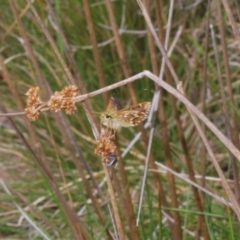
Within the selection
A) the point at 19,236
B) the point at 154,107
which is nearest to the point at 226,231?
the point at 154,107

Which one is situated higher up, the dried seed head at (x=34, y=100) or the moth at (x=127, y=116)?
the dried seed head at (x=34, y=100)

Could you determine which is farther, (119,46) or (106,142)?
(119,46)

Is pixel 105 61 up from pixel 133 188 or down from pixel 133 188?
up

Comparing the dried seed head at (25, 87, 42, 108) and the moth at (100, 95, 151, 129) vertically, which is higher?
the dried seed head at (25, 87, 42, 108)

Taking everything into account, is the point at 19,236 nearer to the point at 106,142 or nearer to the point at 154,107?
the point at 154,107
